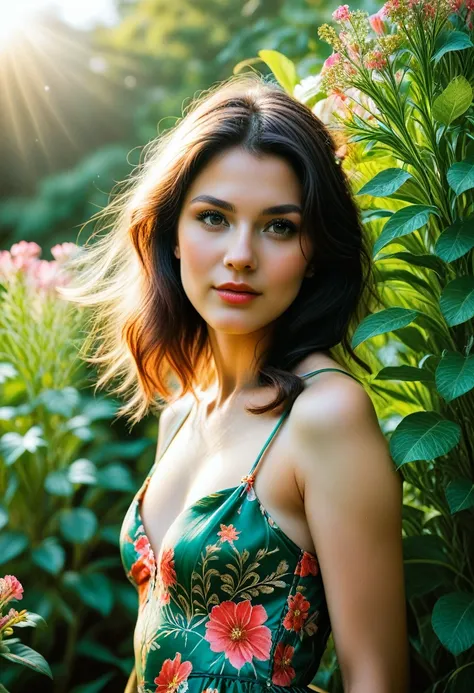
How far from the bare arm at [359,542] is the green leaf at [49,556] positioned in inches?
45.6

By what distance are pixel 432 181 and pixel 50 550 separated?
4.99ft

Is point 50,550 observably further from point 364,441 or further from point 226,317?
point 364,441

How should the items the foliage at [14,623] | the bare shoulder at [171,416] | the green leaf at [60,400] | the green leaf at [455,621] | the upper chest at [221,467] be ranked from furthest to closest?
the green leaf at [60,400] → the bare shoulder at [171,416] → the upper chest at [221,467] → the green leaf at [455,621] → the foliage at [14,623]

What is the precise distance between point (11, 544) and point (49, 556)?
0.13m

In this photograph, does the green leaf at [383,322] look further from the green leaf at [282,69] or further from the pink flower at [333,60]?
the green leaf at [282,69]

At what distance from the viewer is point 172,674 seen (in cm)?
149

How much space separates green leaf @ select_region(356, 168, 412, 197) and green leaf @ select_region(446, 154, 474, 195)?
8 centimetres

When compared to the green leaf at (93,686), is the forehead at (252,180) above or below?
above

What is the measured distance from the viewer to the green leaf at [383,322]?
136cm

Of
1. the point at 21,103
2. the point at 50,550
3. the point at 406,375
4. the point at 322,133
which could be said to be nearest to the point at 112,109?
the point at 21,103

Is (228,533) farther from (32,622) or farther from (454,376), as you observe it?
(454,376)

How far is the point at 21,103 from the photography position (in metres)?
4.63

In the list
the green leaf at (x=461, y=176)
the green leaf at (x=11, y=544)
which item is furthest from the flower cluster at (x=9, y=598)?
the green leaf at (x=11, y=544)

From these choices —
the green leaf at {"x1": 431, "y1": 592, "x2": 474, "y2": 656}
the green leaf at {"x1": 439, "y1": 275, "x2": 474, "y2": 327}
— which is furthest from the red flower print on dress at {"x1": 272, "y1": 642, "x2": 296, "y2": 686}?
the green leaf at {"x1": 439, "y1": 275, "x2": 474, "y2": 327}
